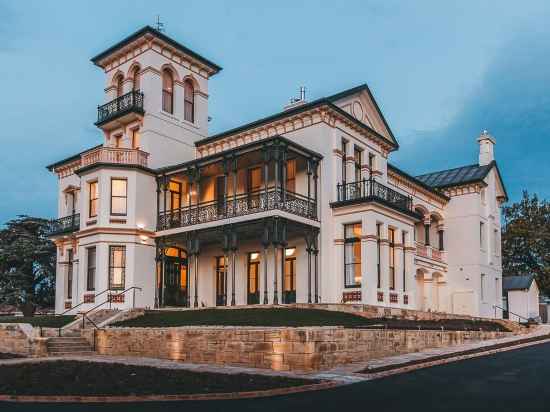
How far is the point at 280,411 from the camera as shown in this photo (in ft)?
35.8

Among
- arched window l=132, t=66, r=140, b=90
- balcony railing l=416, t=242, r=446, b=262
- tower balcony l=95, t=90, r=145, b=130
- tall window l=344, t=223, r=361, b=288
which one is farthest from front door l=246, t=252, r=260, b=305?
balcony railing l=416, t=242, r=446, b=262

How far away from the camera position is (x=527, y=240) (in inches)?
2106

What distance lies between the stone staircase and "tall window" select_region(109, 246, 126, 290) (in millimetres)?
7061

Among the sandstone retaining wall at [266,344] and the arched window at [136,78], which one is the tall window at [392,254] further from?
the arched window at [136,78]

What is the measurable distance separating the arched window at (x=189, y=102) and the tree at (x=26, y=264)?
16495 millimetres

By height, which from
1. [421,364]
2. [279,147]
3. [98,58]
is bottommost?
[421,364]

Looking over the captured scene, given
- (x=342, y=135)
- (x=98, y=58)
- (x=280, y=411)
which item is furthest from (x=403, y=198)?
(x=280, y=411)

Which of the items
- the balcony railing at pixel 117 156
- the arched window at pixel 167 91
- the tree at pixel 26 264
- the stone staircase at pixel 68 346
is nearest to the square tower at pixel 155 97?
the arched window at pixel 167 91

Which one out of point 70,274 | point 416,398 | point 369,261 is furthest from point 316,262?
point 416,398

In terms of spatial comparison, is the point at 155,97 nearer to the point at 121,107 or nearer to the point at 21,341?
the point at 121,107

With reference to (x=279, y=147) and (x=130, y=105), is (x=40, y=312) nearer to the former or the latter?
(x=130, y=105)

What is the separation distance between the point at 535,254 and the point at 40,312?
131 feet

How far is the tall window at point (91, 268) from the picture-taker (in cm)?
3025

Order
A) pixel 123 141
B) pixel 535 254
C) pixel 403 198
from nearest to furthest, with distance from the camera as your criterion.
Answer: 1. pixel 403 198
2. pixel 123 141
3. pixel 535 254
